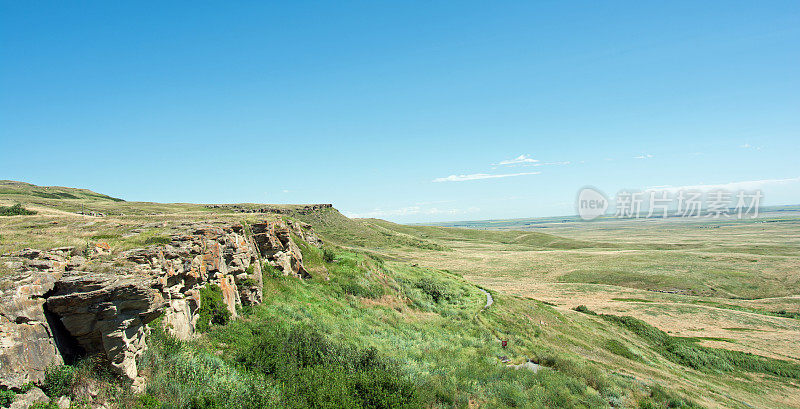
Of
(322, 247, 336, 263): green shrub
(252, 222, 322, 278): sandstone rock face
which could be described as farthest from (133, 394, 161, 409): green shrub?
(322, 247, 336, 263): green shrub

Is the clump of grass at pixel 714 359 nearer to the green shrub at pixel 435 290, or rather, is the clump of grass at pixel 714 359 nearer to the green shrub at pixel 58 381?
the green shrub at pixel 435 290

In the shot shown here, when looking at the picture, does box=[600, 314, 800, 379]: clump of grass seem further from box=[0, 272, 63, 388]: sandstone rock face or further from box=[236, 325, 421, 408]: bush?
box=[0, 272, 63, 388]: sandstone rock face

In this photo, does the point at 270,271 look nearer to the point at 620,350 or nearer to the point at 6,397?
the point at 6,397

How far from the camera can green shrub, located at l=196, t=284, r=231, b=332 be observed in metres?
12.8

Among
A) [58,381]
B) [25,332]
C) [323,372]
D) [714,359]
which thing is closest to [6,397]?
[58,381]

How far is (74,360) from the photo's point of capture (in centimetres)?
783

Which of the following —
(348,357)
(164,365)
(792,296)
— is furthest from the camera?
(792,296)

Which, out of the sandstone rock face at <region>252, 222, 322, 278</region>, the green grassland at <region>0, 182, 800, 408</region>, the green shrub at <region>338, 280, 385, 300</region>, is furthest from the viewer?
the green shrub at <region>338, 280, 385, 300</region>

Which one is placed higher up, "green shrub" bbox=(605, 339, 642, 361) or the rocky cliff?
the rocky cliff

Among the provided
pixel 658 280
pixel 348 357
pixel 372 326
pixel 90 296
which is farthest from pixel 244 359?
pixel 658 280

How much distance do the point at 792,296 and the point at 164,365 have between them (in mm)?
86547

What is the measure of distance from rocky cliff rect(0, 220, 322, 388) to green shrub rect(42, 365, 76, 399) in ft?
0.48

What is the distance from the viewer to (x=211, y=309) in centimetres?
1324

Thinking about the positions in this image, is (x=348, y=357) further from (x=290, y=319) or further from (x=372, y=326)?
(x=372, y=326)
